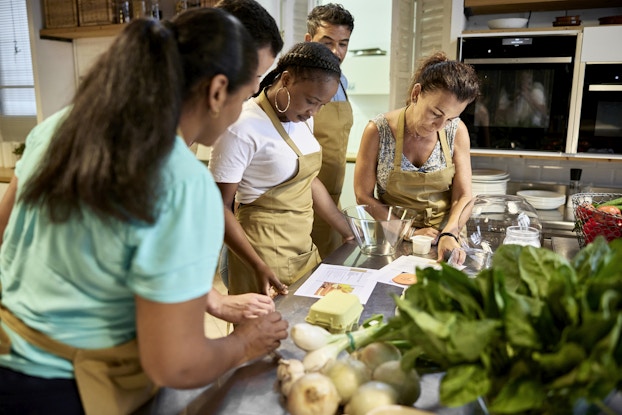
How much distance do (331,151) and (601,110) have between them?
4.59ft

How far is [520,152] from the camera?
107 inches

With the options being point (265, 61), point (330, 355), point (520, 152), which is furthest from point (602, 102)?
point (330, 355)

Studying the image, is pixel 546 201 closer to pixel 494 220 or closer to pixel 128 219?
pixel 494 220

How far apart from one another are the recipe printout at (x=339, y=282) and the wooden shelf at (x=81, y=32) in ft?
9.21

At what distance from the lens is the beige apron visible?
1969 mm

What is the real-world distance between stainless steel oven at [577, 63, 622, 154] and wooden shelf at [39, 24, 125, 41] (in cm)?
294

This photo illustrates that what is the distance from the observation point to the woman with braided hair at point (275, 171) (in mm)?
1515

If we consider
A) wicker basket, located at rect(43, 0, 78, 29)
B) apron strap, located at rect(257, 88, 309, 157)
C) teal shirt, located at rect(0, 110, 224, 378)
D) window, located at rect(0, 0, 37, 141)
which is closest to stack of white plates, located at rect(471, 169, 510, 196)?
apron strap, located at rect(257, 88, 309, 157)

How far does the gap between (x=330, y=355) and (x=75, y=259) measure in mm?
442

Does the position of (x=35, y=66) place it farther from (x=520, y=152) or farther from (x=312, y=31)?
(x=520, y=152)

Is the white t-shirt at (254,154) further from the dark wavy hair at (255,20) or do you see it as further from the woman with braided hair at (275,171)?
the dark wavy hair at (255,20)

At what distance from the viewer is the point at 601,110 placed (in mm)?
2566

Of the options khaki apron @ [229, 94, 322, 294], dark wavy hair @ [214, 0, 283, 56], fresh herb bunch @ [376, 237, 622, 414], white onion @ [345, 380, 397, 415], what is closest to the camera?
fresh herb bunch @ [376, 237, 622, 414]

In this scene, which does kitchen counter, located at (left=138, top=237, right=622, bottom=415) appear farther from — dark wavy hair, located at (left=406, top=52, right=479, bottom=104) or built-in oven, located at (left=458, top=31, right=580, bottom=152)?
built-in oven, located at (left=458, top=31, right=580, bottom=152)
